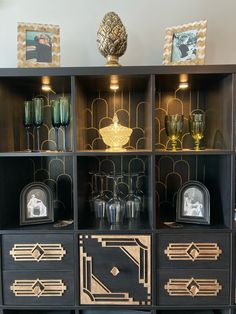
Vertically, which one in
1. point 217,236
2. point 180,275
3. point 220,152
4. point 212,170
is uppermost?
point 220,152

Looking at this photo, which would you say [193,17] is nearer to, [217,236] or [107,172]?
[107,172]

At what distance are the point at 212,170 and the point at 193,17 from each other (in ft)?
3.08

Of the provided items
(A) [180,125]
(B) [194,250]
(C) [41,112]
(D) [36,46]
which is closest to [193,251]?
(B) [194,250]

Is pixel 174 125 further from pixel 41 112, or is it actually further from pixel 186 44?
pixel 41 112

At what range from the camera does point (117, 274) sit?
4.11 feet

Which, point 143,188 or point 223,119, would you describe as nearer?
point 223,119

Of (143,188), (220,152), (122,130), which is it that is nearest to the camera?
(220,152)

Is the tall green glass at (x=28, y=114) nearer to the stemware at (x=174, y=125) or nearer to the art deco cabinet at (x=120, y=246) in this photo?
the art deco cabinet at (x=120, y=246)

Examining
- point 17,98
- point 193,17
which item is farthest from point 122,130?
point 193,17

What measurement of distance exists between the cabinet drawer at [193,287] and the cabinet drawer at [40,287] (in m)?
0.45

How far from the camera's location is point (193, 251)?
4.07ft

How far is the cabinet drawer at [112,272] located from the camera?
125cm

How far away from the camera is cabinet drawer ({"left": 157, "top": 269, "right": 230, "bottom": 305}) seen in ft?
4.08

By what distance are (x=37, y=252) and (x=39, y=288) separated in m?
0.18
